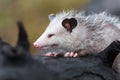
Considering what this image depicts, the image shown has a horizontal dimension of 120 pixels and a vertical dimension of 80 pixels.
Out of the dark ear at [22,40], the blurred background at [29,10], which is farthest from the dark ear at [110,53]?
the blurred background at [29,10]

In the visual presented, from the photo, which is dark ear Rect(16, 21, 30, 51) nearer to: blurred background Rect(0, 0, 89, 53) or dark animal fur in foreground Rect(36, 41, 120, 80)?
dark animal fur in foreground Rect(36, 41, 120, 80)

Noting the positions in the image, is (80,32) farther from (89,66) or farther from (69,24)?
(89,66)

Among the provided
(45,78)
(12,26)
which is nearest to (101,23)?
(45,78)

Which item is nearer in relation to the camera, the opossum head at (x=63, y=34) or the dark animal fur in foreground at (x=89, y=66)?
the dark animal fur in foreground at (x=89, y=66)

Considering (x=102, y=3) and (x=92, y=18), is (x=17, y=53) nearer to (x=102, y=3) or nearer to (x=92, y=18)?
(x=92, y=18)

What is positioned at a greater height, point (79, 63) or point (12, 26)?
point (12, 26)

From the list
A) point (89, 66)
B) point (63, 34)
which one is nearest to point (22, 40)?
point (89, 66)

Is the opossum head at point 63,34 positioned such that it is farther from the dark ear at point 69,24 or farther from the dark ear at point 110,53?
the dark ear at point 110,53
